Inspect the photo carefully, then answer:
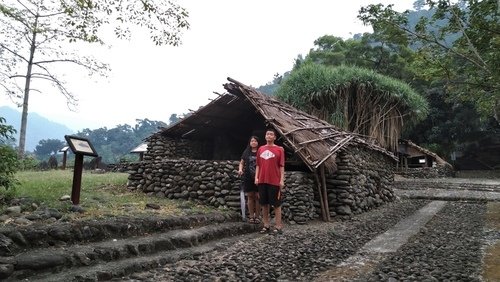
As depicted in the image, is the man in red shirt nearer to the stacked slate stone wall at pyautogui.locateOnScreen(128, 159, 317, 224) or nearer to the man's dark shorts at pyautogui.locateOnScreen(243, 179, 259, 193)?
the man's dark shorts at pyautogui.locateOnScreen(243, 179, 259, 193)

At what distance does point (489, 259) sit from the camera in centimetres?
456

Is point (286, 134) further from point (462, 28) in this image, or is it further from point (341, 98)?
point (341, 98)

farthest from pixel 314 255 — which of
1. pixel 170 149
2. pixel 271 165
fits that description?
pixel 170 149

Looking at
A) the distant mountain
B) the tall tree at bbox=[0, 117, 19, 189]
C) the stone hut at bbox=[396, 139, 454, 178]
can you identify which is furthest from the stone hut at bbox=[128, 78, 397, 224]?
the distant mountain

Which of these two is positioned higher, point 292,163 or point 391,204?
point 292,163

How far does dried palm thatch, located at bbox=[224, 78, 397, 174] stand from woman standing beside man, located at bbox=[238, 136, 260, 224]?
1.42 m

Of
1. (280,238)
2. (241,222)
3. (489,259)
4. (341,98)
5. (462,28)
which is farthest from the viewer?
(341,98)

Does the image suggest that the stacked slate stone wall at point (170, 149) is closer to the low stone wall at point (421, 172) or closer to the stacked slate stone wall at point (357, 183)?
the stacked slate stone wall at point (357, 183)

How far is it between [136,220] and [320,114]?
13719 millimetres

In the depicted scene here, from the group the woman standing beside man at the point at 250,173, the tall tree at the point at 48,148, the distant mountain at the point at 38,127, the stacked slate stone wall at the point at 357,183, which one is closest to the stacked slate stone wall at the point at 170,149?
the woman standing beside man at the point at 250,173

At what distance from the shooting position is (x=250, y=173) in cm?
699

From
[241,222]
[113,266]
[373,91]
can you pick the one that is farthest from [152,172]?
[373,91]

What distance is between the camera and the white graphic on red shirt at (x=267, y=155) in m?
6.47

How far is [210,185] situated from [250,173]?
1.72 metres
